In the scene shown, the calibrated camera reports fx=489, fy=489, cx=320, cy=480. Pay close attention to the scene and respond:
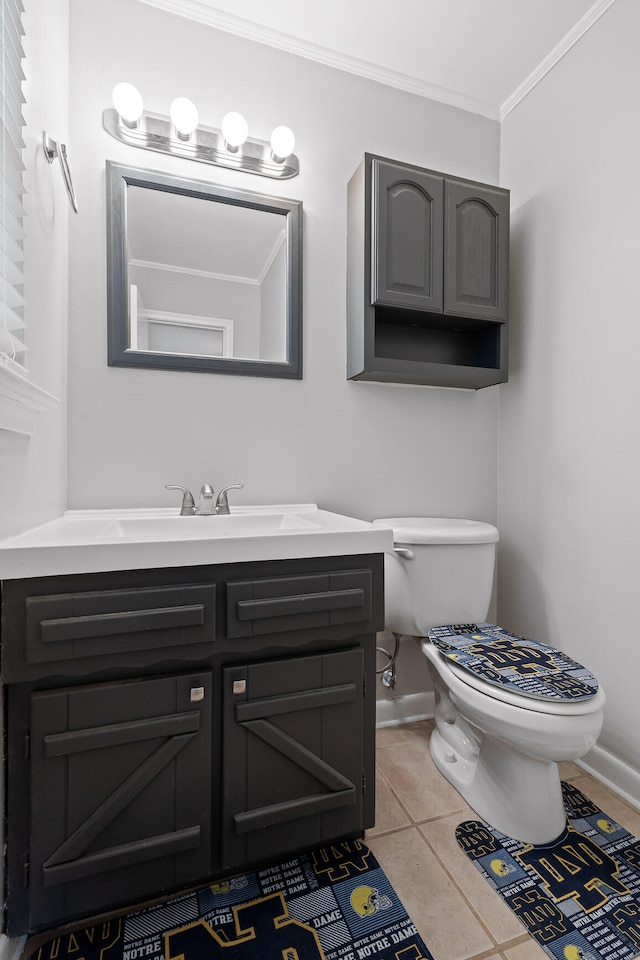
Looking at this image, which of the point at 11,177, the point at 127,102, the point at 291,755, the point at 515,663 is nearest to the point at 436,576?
the point at 515,663

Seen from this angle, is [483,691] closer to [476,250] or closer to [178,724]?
[178,724]

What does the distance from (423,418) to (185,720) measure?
1.39 metres

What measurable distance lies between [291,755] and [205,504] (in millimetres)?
762

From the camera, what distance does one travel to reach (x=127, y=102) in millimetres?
1486

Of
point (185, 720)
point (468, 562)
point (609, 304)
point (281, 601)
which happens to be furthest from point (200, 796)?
point (609, 304)

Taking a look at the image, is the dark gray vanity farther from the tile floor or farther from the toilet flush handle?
the toilet flush handle

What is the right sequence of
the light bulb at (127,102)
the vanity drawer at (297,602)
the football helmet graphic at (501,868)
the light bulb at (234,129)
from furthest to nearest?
the light bulb at (234,129)
the light bulb at (127,102)
the football helmet graphic at (501,868)
the vanity drawer at (297,602)

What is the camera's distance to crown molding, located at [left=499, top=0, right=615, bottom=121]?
5.31 feet

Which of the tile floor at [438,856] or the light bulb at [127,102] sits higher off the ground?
the light bulb at [127,102]

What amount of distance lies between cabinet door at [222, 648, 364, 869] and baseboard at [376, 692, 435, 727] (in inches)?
25.9

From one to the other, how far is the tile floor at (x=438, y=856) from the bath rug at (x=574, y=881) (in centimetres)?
4

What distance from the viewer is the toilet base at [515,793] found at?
1338 millimetres

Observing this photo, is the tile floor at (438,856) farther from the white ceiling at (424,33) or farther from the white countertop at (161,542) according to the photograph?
the white ceiling at (424,33)

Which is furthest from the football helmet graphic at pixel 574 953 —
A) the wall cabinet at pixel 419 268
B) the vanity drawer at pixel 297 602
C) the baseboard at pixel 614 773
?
the wall cabinet at pixel 419 268
